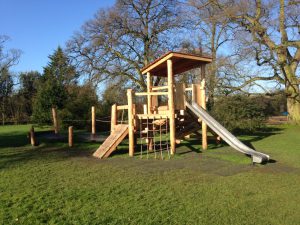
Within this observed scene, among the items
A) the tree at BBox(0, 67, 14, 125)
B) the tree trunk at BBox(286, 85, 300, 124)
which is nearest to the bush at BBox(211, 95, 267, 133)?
the tree trunk at BBox(286, 85, 300, 124)

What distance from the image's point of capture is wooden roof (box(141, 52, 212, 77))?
37.6ft

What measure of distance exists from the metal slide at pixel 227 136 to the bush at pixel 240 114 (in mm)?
6583

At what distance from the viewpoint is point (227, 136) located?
10.5m

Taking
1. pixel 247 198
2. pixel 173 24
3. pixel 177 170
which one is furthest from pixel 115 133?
pixel 173 24

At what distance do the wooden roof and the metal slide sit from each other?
5.60ft

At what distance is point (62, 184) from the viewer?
6.89 metres

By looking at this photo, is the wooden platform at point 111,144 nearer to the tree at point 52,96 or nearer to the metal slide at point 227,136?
the metal slide at point 227,136

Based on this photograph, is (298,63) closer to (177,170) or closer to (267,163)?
(267,163)

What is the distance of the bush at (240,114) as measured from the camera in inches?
704

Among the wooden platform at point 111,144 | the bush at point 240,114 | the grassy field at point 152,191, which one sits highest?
the bush at point 240,114

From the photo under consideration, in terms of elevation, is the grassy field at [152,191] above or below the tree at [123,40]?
below

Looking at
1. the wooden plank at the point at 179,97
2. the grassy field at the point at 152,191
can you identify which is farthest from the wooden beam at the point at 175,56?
the grassy field at the point at 152,191

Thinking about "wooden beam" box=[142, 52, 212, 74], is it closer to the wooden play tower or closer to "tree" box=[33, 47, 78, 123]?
the wooden play tower

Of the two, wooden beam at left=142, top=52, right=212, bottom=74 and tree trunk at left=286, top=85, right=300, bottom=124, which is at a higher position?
wooden beam at left=142, top=52, right=212, bottom=74
